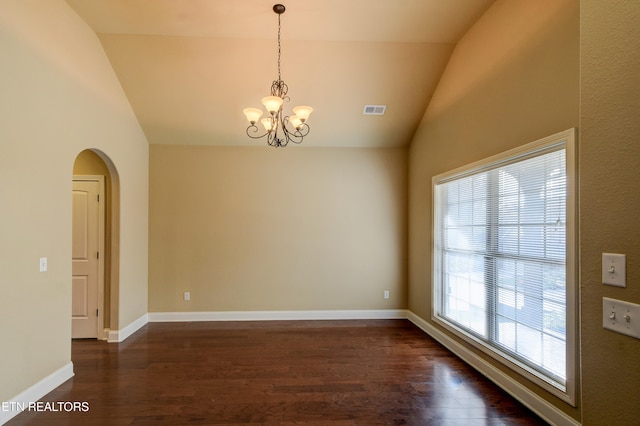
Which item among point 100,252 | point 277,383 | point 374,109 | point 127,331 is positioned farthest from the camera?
point 374,109

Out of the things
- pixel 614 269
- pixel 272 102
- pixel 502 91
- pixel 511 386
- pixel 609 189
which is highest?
pixel 502 91

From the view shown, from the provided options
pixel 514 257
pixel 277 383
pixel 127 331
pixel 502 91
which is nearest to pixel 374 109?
pixel 502 91

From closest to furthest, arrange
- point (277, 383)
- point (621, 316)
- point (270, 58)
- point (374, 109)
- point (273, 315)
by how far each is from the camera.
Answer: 1. point (621, 316)
2. point (277, 383)
3. point (270, 58)
4. point (374, 109)
5. point (273, 315)

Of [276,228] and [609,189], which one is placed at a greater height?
[609,189]

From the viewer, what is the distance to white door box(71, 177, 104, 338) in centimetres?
410

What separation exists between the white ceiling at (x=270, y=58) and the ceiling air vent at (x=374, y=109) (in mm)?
73

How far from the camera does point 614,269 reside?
1.14 meters

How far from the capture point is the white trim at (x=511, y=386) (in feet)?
7.59

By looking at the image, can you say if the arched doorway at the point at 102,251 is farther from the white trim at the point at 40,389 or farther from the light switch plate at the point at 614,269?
the light switch plate at the point at 614,269

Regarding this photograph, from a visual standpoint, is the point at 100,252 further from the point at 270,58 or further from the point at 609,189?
the point at 609,189

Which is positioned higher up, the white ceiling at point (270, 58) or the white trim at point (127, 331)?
the white ceiling at point (270, 58)

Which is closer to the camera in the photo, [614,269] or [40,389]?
[614,269]

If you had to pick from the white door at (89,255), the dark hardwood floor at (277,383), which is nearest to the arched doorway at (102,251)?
the white door at (89,255)

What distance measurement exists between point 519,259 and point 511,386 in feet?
3.58
